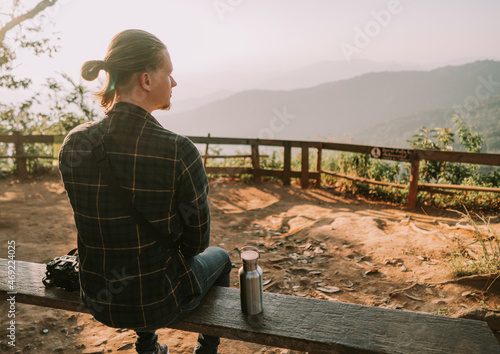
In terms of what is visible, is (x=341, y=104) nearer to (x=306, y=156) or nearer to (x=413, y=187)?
(x=306, y=156)

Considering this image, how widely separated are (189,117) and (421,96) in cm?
9289

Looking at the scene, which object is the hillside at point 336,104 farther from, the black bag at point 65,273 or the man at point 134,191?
the man at point 134,191

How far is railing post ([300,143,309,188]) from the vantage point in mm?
7984

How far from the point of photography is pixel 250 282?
1672 mm

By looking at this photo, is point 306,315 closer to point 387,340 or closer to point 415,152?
point 387,340

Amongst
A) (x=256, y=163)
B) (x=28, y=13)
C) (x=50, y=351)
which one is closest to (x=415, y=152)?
(x=256, y=163)

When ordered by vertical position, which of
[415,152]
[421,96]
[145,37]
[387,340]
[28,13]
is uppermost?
[421,96]

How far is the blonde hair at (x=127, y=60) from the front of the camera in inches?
53.9

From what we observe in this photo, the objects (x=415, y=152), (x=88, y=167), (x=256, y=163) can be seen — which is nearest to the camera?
(x=88, y=167)

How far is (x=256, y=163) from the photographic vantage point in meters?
8.58

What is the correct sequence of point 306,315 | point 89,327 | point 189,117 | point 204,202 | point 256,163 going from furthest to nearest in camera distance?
1. point 189,117
2. point 256,163
3. point 89,327
4. point 306,315
5. point 204,202

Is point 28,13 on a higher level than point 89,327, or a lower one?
higher

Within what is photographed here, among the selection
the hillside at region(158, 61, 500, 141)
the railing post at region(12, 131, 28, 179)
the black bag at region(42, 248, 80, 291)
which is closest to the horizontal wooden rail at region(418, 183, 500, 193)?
the black bag at region(42, 248, 80, 291)

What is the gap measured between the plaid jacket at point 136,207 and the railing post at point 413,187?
5.86 metres
